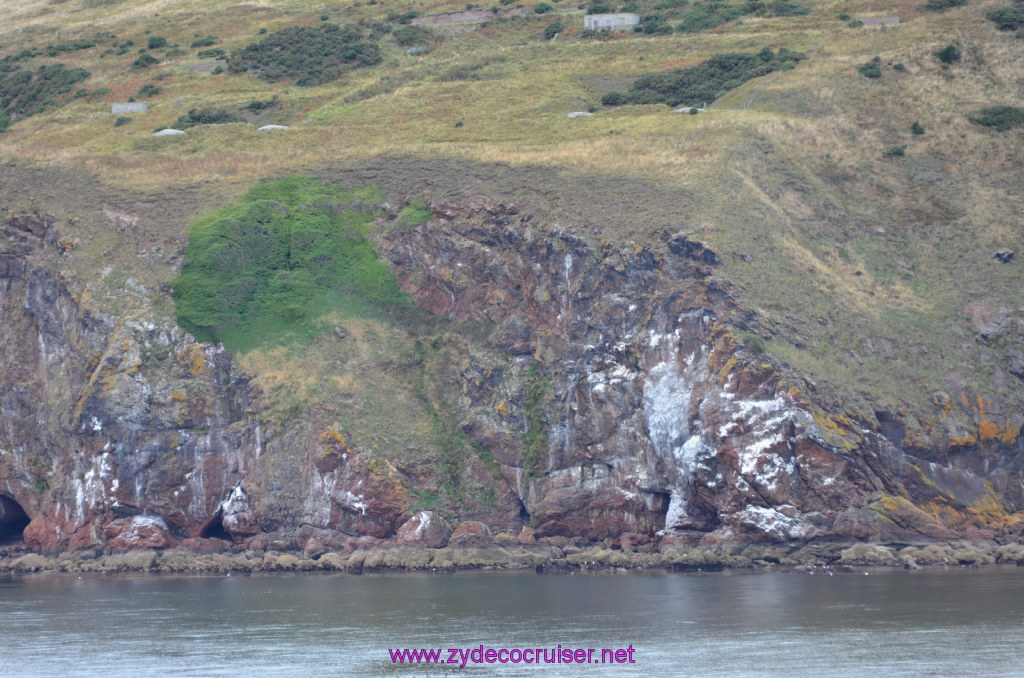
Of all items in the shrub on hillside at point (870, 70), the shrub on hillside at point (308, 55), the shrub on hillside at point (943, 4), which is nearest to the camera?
the shrub on hillside at point (870, 70)

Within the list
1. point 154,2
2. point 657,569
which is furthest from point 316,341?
point 154,2

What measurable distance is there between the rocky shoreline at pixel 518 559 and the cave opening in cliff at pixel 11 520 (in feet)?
13.6

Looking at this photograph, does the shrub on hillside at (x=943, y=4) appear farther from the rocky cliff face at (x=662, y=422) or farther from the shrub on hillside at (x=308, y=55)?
the shrub on hillside at (x=308, y=55)

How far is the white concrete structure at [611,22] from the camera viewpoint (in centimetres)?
10850

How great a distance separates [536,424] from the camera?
206 feet

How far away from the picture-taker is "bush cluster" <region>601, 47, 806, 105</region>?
88.9m

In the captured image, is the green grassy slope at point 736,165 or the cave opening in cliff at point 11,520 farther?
the cave opening in cliff at point 11,520

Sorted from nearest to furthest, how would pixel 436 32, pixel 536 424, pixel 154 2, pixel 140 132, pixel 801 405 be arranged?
pixel 801 405
pixel 536 424
pixel 140 132
pixel 436 32
pixel 154 2

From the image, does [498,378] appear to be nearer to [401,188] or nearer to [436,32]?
[401,188]

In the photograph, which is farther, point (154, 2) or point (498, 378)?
point (154, 2)

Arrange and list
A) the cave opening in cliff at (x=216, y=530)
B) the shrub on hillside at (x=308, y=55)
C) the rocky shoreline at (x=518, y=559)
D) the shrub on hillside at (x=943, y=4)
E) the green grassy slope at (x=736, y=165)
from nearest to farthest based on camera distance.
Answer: the rocky shoreline at (x=518, y=559)
the green grassy slope at (x=736, y=165)
the cave opening in cliff at (x=216, y=530)
the shrub on hillside at (x=943, y=4)
the shrub on hillside at (x=308, y=55)

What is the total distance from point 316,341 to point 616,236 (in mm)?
17903

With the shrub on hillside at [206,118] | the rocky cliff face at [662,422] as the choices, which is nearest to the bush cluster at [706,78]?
the rocky cliff face at [662,422]

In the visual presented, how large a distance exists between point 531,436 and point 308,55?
60252 mm
